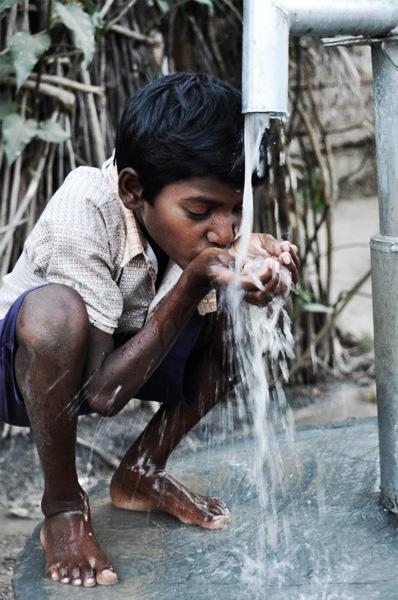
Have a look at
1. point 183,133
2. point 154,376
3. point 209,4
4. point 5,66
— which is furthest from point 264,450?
point 209,4

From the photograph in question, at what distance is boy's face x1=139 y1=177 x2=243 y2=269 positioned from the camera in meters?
1.73

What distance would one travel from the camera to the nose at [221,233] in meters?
1.75

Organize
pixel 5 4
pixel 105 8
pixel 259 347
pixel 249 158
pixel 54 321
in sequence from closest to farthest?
pixel 249 158
pixel 54 321
pixel 259 347
pixel 5 4
pixel 105 8

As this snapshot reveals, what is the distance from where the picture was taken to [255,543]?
1856 mm

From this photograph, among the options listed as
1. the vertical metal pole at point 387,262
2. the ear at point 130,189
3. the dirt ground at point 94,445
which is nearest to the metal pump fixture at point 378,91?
the vertical metal pole at point 387,262

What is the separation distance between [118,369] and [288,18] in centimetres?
65

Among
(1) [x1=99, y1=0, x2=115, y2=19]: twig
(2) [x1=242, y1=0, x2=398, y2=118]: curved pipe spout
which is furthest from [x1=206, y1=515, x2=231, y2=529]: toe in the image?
(1) [x1=99, y1=0, x2=115, y2=19]: twig

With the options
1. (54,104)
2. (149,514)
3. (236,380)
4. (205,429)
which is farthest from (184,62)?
(149,514)

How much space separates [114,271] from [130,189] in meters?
0.16

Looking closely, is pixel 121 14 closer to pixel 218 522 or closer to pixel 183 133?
pixel 183 133

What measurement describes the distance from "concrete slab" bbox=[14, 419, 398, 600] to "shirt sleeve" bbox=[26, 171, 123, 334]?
43 cm

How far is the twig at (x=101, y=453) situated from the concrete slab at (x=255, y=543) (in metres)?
0.54

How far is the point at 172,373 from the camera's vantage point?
2008mm

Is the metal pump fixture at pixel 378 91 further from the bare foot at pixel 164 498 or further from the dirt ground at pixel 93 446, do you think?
the dirt ground at pixel 93 446
